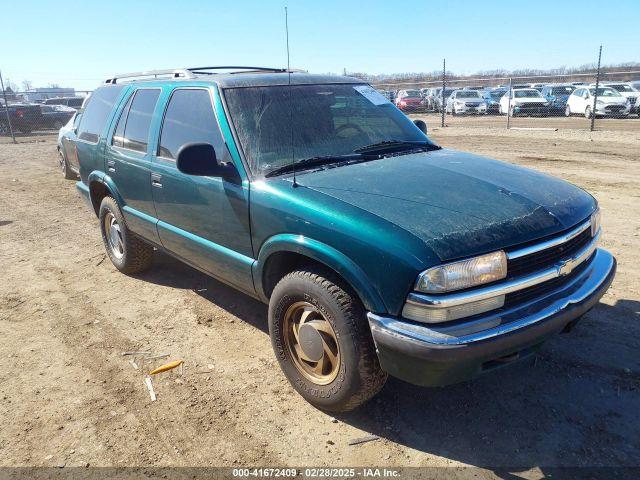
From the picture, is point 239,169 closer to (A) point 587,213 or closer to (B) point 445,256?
(B) point 445,256

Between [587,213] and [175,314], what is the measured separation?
10.8ft

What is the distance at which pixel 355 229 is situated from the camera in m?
2.47

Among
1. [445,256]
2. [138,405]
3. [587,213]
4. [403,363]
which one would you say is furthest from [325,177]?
[138,405]

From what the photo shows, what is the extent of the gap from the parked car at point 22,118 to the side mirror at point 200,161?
83.3ft

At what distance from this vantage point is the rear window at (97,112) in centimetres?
509

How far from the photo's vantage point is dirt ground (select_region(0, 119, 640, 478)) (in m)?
2.63

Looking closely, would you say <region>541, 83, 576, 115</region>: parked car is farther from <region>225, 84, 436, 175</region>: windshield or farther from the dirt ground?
<region>225, 84, 436, 175</region>: windshield

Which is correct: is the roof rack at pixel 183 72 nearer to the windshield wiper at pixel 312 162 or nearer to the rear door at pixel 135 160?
the rear door at pixel 135 160

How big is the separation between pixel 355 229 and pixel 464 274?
0.56 metres

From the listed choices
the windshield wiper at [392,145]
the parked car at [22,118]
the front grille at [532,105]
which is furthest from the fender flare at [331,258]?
the parked car at [22,118]

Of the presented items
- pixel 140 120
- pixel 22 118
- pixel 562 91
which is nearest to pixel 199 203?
pixel 140 120

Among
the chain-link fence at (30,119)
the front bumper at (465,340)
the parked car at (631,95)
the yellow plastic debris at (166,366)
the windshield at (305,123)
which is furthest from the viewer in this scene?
the chain-link fence at (30,119)

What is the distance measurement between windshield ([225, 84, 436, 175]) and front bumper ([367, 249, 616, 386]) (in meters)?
1.37

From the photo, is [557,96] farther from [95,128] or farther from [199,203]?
[199,203]
